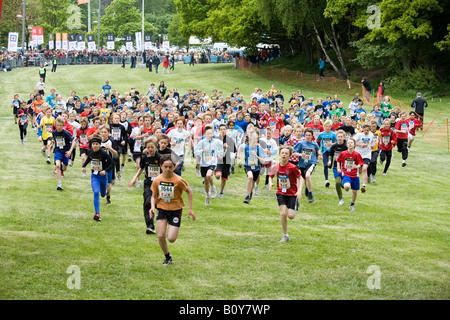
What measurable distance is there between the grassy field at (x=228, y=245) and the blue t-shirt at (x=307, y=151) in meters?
1.16

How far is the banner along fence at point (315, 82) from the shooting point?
1691 inches

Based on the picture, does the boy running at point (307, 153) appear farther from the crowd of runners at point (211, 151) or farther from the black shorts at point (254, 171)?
the black shorts at point (254, 171)

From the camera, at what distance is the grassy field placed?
10.0 meters

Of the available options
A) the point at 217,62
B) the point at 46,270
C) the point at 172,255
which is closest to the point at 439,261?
the point at 172,255

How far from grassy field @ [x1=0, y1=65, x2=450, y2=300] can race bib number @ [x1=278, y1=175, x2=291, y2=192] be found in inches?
42.2

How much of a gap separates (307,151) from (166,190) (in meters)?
6.73

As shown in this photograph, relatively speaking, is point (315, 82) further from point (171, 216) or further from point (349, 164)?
point (171, 216)

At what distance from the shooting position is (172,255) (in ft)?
39.0

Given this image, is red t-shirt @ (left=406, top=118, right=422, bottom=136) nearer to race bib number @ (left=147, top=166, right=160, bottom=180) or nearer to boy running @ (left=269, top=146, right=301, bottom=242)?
boy running @ (left=269, top=146, right=301, bottom=242)

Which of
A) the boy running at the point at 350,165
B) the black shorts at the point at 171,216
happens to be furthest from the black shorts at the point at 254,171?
the black shorts at the point at 171,216
